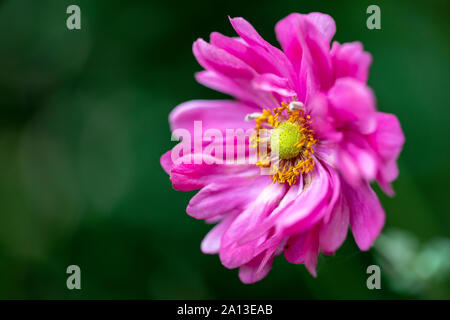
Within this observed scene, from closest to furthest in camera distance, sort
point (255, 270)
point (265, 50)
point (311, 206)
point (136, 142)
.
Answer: point (311, 206), point (265, 50), point (255, 270), point (136, 142)

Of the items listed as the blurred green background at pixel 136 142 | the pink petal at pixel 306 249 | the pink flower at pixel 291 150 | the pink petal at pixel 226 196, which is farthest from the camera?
the blurred green background at pixel 136 142

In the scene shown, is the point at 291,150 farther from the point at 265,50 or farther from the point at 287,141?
the point at 265,50

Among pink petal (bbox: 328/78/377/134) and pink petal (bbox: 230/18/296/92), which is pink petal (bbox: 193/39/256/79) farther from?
pink petal (bbox: 328/78/377/134)

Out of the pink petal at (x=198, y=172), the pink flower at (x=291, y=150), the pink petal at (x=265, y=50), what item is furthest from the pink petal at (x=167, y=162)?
the pink petal at (x=265, y=50)

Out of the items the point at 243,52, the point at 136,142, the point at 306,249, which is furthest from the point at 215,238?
the point at 136,142

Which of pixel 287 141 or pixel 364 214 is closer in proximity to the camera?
pixel 364 214

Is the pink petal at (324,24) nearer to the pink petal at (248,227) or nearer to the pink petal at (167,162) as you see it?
the pink petal at (248,227)

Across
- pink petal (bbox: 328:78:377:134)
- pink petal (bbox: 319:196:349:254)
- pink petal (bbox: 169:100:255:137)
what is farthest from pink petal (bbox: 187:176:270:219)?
pink petal (bbox: 328:78:377:134)

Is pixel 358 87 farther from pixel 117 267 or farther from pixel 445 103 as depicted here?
pixel 117 267
